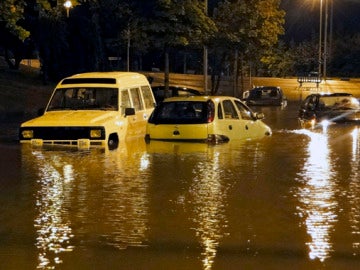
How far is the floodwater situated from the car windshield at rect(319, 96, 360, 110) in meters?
10.6

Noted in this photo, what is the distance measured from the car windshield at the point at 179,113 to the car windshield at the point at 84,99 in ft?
3.48

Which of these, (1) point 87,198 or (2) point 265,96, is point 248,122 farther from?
(2) point 265,96

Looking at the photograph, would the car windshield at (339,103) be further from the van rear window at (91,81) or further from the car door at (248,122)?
the van rear window at (91,81)

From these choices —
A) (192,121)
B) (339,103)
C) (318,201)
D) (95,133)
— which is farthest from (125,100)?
(339,103)

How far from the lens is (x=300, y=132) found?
2759 cm

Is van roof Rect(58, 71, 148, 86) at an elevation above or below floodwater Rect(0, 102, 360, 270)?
above

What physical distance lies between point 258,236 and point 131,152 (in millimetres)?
9765

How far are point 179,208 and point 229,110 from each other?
955cm

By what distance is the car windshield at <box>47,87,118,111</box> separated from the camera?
65.6 ft

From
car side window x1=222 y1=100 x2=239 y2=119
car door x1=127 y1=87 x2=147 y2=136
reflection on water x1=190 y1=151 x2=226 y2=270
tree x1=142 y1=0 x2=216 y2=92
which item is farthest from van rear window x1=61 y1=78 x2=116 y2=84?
tree x1=142 y1=0 x2=216 y2=92

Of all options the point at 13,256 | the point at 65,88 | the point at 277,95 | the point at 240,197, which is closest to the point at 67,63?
the point at 277,95

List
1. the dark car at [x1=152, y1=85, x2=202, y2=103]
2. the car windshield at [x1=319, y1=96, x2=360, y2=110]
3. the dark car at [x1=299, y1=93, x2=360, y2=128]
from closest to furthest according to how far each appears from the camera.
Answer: the dark car at [x1=299, y1=93, x2=360, y2=128], the car windshield at [x1=319, y1=96, x2=360, y2=110], the dark car at [x1=152, y1=85, x2=202, y2=103]

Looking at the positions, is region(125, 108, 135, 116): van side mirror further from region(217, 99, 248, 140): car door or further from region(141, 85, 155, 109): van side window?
region(141, 85, 155, 109): van side window

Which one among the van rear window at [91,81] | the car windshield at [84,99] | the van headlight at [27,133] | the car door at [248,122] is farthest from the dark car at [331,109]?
the van headlight at [27,133]
